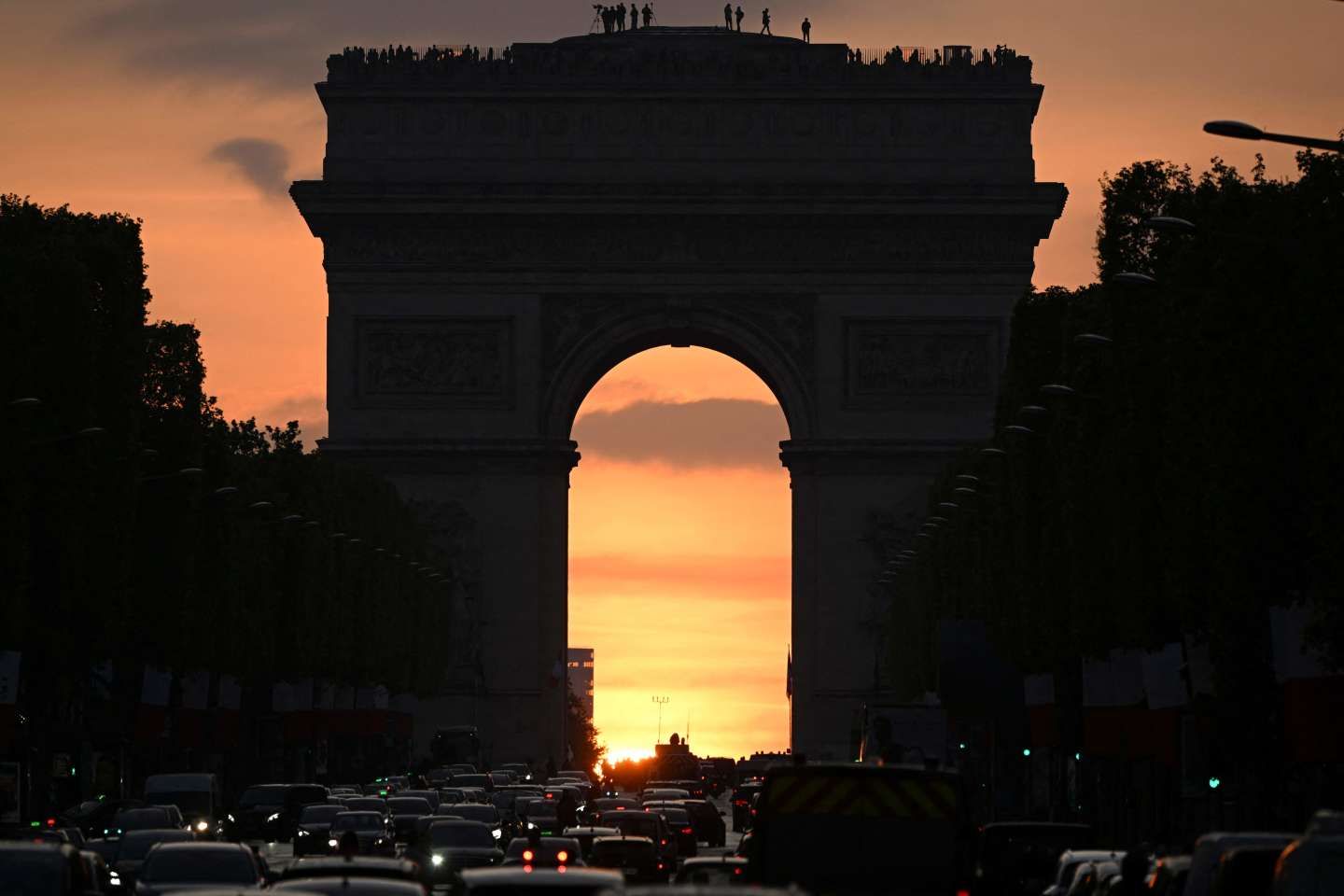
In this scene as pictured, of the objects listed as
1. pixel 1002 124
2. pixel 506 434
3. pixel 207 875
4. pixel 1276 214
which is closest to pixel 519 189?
pixel 506 434

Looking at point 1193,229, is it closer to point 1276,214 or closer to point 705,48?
point 1276,214

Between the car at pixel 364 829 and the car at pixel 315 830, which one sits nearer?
the car at pixel 364 829

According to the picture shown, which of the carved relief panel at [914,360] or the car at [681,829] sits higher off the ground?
the carved relief panel at [914,360]

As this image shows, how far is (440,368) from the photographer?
377ft

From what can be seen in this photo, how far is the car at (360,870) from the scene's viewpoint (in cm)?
2622

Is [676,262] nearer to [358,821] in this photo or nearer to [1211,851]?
[358,821]

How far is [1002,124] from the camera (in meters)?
114

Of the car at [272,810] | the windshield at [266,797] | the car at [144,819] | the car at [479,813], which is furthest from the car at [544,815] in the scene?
the car at [144,819]

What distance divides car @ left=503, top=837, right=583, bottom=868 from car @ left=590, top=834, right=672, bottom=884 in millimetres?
2071

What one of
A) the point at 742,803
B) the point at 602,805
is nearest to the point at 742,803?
the point at 742,803

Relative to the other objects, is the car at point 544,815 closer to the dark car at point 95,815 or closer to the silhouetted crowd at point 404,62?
the dark car at point 95,815

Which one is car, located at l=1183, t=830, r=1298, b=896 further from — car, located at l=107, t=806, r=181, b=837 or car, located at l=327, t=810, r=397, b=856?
car, located at l=107, t=806, r=181, b=837

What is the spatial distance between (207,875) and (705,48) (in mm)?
85680

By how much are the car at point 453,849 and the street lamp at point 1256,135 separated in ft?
51.4
